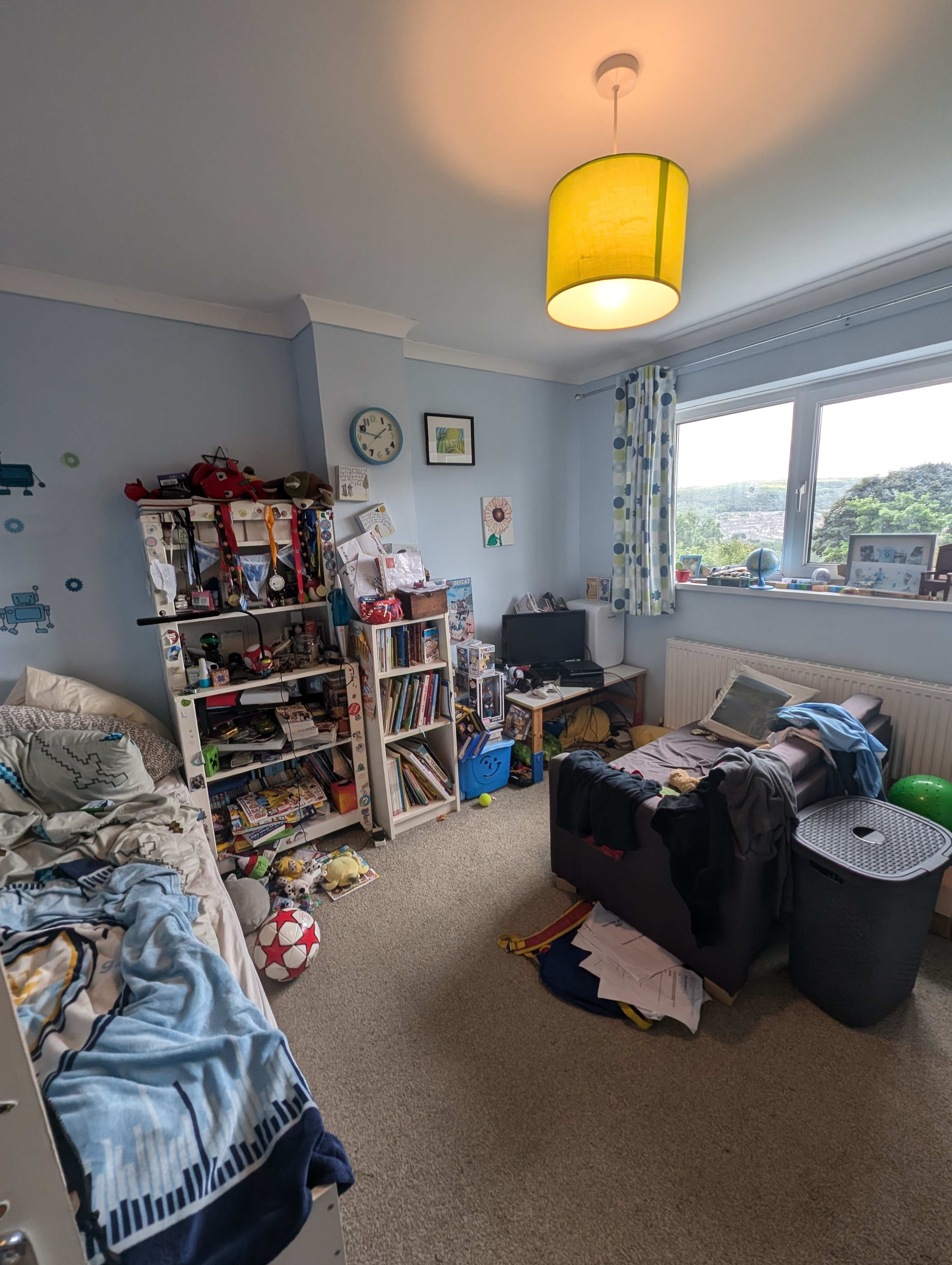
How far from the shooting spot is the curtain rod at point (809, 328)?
213cm

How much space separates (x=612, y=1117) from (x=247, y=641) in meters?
2.26

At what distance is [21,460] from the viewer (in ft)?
6.74

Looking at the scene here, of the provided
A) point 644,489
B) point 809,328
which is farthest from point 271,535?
point 809,328

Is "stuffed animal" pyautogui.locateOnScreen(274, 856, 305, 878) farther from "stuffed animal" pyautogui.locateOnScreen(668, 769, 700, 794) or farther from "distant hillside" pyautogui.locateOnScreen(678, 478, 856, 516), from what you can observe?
"distant hillside" pyautogui.locateOnScreen(678, 478, 856, 516)

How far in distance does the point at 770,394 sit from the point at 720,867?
8.33 ft

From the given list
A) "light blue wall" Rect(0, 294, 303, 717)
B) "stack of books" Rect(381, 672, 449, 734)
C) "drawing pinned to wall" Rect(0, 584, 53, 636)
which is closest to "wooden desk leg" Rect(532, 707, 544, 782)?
"stack of books" Rect(381, 672, 449, 734)

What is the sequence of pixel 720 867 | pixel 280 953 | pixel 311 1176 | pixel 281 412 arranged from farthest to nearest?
pixel 281 412
pixel 280 953
pixel 720 867
pixel 311 1176

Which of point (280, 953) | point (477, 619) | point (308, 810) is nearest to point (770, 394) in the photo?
point (477, 619)

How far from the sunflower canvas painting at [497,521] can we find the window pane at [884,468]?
1.74 meters

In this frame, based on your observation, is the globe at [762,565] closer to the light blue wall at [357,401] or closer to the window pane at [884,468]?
the window pane at [884,468]

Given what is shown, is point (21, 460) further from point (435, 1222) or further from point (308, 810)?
point (435, 1222)

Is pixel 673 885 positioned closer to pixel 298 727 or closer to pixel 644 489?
pixel 298 727

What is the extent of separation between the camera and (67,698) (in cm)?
209

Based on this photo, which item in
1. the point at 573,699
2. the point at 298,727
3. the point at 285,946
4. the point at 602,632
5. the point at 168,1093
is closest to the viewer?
the point at 168,1093
